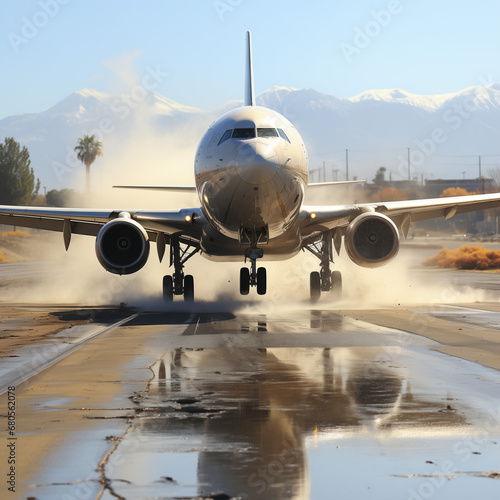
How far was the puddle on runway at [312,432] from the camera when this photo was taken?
20.1 ft

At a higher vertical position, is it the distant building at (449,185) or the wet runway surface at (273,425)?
the distant building at (449,185)

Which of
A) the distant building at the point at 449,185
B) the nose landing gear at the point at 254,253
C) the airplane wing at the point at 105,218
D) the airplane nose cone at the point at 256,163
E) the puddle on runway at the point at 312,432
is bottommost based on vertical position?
the puddle on runway at the point at 312,432

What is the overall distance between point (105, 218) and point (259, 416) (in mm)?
16916

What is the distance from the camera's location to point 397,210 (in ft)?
82.9

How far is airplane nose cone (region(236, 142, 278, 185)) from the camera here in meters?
19.3

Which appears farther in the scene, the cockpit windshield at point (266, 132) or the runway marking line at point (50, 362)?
the cockpit windshield at point (266, 132)

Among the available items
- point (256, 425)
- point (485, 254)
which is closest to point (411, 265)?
point (485, 254)

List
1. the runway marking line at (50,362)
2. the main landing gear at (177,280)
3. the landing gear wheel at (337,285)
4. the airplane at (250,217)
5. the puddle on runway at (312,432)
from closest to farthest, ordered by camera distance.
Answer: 1. the puddle on runway at (312,432)
2. the runway marking line at (50,362)
3. the airplane at (250,217)
4. the main landing gear at (177,280)
5. the landing gear wheel at (337,285)

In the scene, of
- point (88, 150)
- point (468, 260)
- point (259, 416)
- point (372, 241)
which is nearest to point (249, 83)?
point (372, 241)

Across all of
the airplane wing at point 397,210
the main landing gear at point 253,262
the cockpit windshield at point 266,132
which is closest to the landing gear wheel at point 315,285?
the airplane wing at point 397,210

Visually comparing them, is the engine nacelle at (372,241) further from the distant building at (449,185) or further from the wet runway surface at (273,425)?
the distant building at (449,185)

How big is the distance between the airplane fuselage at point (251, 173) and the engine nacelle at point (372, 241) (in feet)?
5.67

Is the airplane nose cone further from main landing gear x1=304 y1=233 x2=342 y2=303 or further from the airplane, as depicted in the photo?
main landing gear x1=304 y1=233 x2=342 y2=303

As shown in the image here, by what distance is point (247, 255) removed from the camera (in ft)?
72.2
